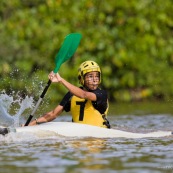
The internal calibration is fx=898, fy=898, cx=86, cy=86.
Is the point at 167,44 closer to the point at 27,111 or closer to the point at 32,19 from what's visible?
the point at 32,19

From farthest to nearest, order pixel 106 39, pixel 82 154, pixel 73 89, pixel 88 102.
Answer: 1. pixel 106 39
2. pixel 88 102
3. pixel 73 89
4. pixel 82 154

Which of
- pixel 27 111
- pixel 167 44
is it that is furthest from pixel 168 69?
pixel 27 111

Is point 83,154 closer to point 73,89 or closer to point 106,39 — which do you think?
point 73,89

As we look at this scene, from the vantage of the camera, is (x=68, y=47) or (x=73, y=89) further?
(x=68, y=47)

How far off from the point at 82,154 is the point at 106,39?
12.3 meters

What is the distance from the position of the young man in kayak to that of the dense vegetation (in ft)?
29.1

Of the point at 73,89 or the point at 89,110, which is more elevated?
the point at 73,89

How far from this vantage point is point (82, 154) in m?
9.27

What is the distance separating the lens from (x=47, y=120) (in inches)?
472

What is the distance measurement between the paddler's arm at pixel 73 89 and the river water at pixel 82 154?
0.60 meters

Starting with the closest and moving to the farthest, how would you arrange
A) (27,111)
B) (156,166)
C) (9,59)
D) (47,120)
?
(156,166)
(47,120)
(27,111)
(9,59)

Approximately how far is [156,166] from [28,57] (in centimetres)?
1293

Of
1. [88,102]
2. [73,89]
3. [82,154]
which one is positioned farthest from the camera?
[88,102]

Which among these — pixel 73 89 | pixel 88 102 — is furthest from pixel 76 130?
pixel 88 102
